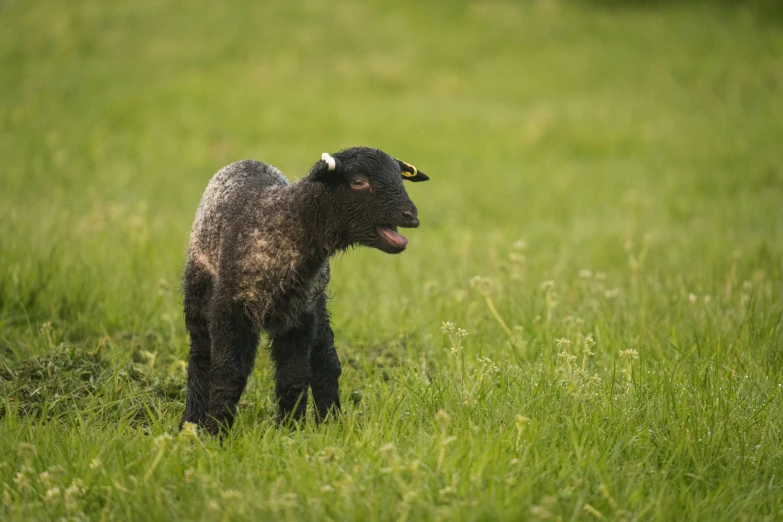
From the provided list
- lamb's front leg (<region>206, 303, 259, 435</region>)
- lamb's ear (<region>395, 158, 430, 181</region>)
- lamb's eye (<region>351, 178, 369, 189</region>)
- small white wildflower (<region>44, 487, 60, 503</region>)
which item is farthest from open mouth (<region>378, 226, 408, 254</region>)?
small white wildflower (<region>44, 487, 60, 503</region>)

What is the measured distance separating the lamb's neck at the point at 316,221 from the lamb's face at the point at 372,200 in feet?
0.18

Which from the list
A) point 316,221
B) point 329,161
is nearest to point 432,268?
point 316,221

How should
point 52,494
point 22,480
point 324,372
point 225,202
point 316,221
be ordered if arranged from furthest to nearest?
point 324,372 → point 225,202 → point 316,221 → point 22,480 → point 52,494

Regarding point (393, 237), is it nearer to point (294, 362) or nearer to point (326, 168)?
point (326, 168)

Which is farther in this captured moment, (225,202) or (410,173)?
(225,202)

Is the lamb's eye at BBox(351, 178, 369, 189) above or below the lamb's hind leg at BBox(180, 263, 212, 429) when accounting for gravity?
above

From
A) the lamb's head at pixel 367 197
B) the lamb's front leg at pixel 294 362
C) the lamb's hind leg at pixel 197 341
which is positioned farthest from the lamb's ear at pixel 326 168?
the lamb's hind leg at pixel 197 341

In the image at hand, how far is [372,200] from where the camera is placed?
4406 mm

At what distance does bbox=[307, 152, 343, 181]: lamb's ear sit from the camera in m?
4.34

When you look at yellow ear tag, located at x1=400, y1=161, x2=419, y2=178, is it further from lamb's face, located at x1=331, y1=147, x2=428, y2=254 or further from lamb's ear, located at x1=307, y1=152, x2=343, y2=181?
lamb's ear, located at x1=307, y1=152, x2=343, y2=181

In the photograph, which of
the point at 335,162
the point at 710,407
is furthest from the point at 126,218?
the point at 710,407

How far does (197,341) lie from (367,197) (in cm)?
136

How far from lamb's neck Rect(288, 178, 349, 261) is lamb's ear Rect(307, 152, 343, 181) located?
85 mm

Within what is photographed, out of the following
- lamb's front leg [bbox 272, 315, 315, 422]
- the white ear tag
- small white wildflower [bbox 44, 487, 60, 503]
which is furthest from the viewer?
lamb's front leg [bbox 272, 315, 315, 422]
